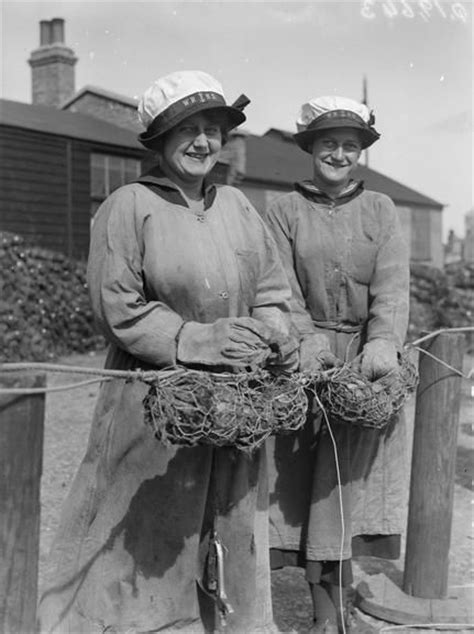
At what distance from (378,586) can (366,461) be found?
75 centimetres

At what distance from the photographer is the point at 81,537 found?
276cm

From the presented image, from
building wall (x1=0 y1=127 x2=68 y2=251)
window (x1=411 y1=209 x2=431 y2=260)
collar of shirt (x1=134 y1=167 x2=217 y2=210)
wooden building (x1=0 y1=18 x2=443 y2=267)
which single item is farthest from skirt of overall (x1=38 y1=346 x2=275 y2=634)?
window (x1=411 y1=209 x2=431 y2=260)

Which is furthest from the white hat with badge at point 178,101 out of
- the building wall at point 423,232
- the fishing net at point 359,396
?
the building wall at point 423,232

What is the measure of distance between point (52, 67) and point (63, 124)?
248 inches

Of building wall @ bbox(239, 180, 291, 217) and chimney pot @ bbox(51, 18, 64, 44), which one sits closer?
building wall @ bbox(239, 180, 291, 217)

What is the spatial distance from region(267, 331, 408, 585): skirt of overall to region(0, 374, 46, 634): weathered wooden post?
4.99 ft

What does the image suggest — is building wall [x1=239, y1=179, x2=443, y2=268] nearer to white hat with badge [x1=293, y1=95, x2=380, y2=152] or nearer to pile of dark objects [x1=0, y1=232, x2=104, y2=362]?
pile of dark objects [x1=0, y1=232, x2=104, y2=362]

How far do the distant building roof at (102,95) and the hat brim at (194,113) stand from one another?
17.1 metres

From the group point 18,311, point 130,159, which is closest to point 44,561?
point 18,311

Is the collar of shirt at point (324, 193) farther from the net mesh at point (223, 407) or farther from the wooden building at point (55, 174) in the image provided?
the wooden building at point (55, 174)

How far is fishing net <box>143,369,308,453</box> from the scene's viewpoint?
2.32 m

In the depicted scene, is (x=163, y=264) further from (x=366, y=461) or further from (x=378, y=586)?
(x=378, y=586)

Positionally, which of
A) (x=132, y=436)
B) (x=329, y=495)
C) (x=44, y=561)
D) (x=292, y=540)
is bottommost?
(x=44, y=561)

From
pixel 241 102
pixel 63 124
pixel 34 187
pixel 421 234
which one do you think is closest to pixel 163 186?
pixel 241 102
